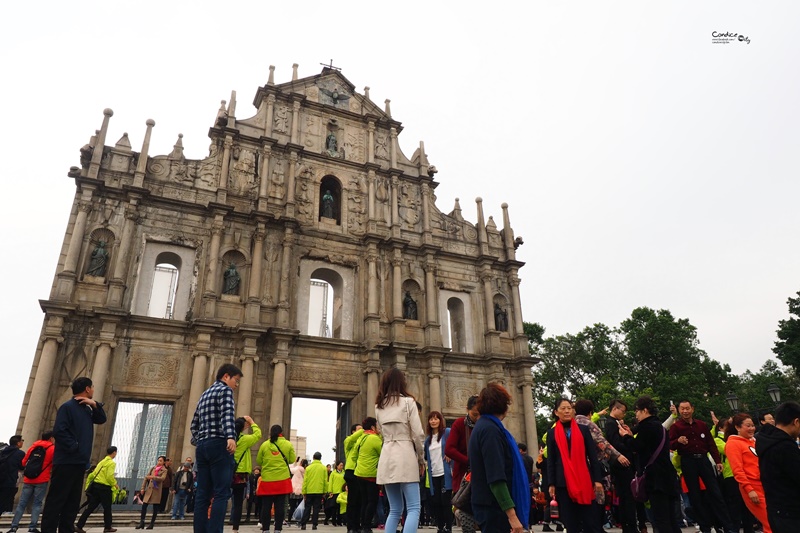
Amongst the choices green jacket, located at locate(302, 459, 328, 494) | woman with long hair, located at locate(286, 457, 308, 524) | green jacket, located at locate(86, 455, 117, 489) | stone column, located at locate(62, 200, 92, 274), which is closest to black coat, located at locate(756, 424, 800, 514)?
green jacket, located at locate(302, 459, 328, 494)

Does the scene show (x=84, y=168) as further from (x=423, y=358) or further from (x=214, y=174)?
(x=423, y=358)

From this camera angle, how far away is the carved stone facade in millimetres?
15719

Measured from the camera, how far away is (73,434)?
19.3ft

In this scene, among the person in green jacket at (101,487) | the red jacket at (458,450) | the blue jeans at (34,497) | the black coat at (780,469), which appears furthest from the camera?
the person in green jacket at (101,487)

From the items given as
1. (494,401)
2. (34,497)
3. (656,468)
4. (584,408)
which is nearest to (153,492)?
(34,497)

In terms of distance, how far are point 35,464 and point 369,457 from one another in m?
5.53

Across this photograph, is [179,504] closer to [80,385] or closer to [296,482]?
[296,482]

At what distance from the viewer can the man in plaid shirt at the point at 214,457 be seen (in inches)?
219

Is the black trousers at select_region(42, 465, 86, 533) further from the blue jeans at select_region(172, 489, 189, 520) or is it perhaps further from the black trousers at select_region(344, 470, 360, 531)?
the blue jeans at select_region(172, 489, 189, 520)

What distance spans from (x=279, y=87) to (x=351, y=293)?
9202 millimetres

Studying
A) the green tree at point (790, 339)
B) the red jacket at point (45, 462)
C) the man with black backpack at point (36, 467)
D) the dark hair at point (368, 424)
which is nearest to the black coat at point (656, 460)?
the dark hair at point (368, 424)

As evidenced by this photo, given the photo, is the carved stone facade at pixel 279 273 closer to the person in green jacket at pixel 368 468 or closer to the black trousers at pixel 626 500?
the person in green jacket at pixel 368 468

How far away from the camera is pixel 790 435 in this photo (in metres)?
4.27

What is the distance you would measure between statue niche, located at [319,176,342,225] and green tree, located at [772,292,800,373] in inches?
1060
